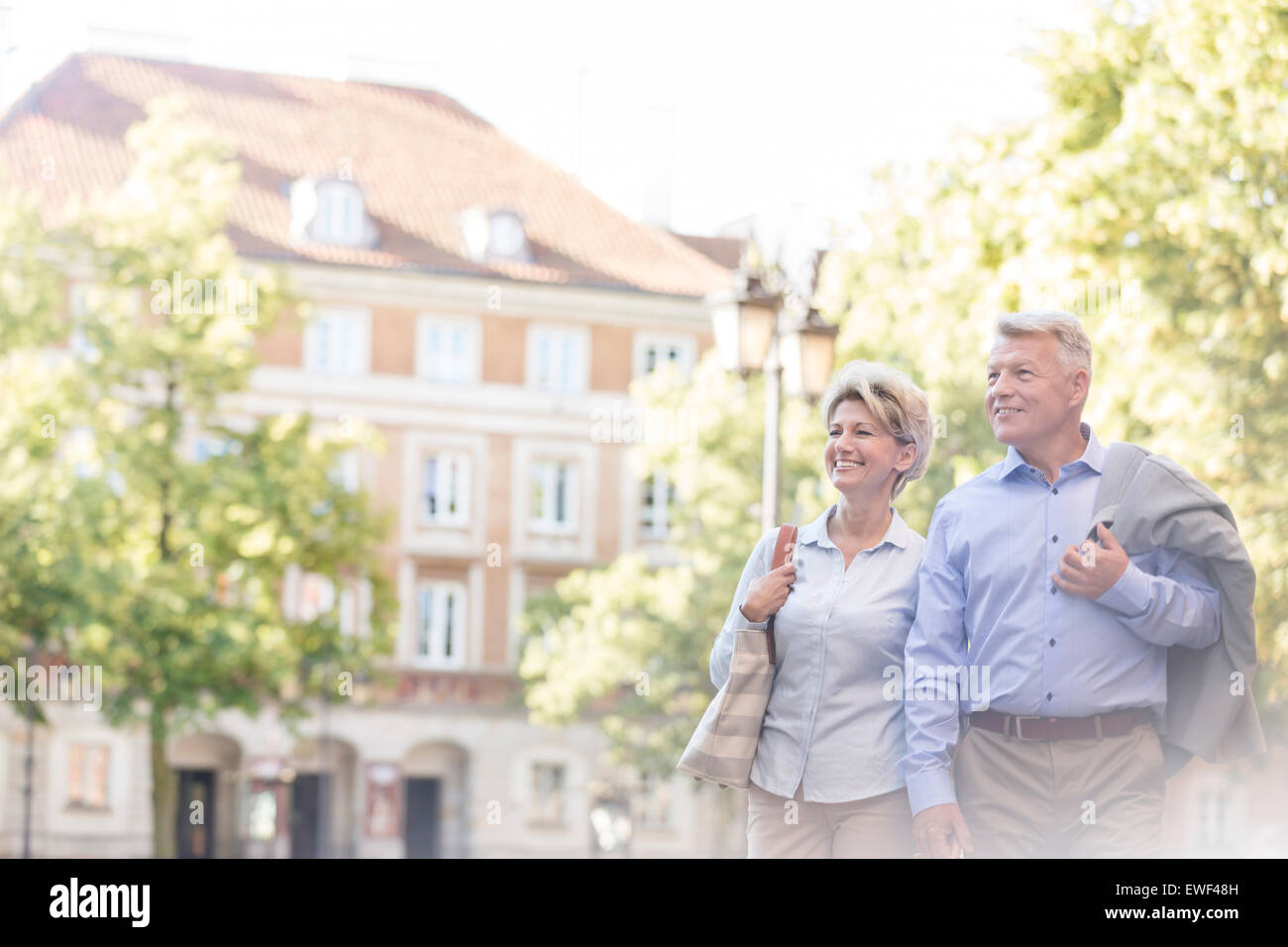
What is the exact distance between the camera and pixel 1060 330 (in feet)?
14.5

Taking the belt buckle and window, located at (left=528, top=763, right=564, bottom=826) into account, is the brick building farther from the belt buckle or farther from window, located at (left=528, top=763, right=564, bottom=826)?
the belt buckle

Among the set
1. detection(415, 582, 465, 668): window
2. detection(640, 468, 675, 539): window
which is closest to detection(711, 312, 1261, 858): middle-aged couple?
detection(415, 582, 465, 668): window

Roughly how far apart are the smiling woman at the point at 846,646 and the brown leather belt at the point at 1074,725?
271mm

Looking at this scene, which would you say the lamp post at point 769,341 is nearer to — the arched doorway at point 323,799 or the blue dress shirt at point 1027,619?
the blue dress shirt at point 1027,619

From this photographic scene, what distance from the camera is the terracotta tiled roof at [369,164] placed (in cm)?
3919

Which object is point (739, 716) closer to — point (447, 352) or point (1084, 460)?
point (1084, 460)

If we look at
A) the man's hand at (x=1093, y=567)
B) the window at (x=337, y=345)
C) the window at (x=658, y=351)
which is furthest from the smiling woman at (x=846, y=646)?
the window at (x=658, y=351)

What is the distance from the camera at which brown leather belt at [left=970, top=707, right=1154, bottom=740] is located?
4.32 m

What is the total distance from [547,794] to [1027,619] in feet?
116

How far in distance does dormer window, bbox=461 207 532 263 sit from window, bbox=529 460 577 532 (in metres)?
4.76

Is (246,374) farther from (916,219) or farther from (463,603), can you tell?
(463,603)

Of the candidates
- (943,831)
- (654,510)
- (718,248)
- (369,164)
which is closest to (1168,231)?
(943,831)

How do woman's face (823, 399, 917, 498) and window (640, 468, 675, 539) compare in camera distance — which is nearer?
woman's face (823, 399, 917, 498)
